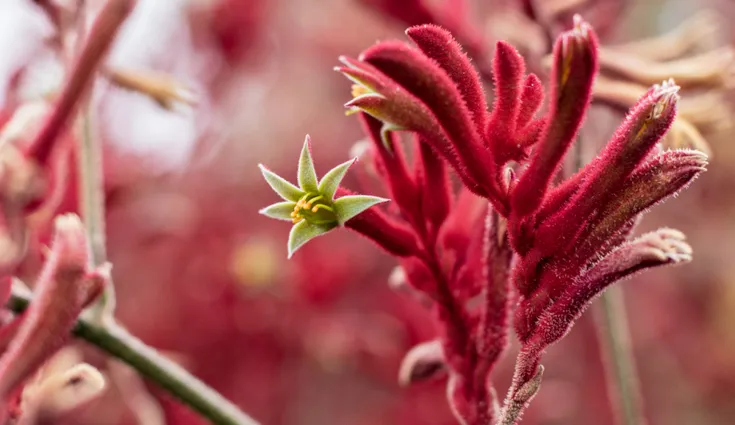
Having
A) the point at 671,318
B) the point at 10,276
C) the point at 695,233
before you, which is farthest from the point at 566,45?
the point at 695,233

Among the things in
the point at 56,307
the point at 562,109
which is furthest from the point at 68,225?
the point at 562,109

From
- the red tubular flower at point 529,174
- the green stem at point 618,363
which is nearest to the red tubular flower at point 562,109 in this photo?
the red tubular flower at point 529,174

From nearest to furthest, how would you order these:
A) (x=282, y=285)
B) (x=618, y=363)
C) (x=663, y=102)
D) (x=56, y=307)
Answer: (x=663, y=102) < (x=56, y=307) < (x=618, y=363) < (x=282, y=285)

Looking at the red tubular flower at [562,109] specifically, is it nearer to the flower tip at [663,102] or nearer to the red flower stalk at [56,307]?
the flower tip at [663,102]

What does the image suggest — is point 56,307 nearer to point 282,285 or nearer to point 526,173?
point 526,173

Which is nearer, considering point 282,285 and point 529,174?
point 529,174

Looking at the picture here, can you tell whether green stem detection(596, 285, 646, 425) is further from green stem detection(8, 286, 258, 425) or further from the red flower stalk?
the red flower stalk
